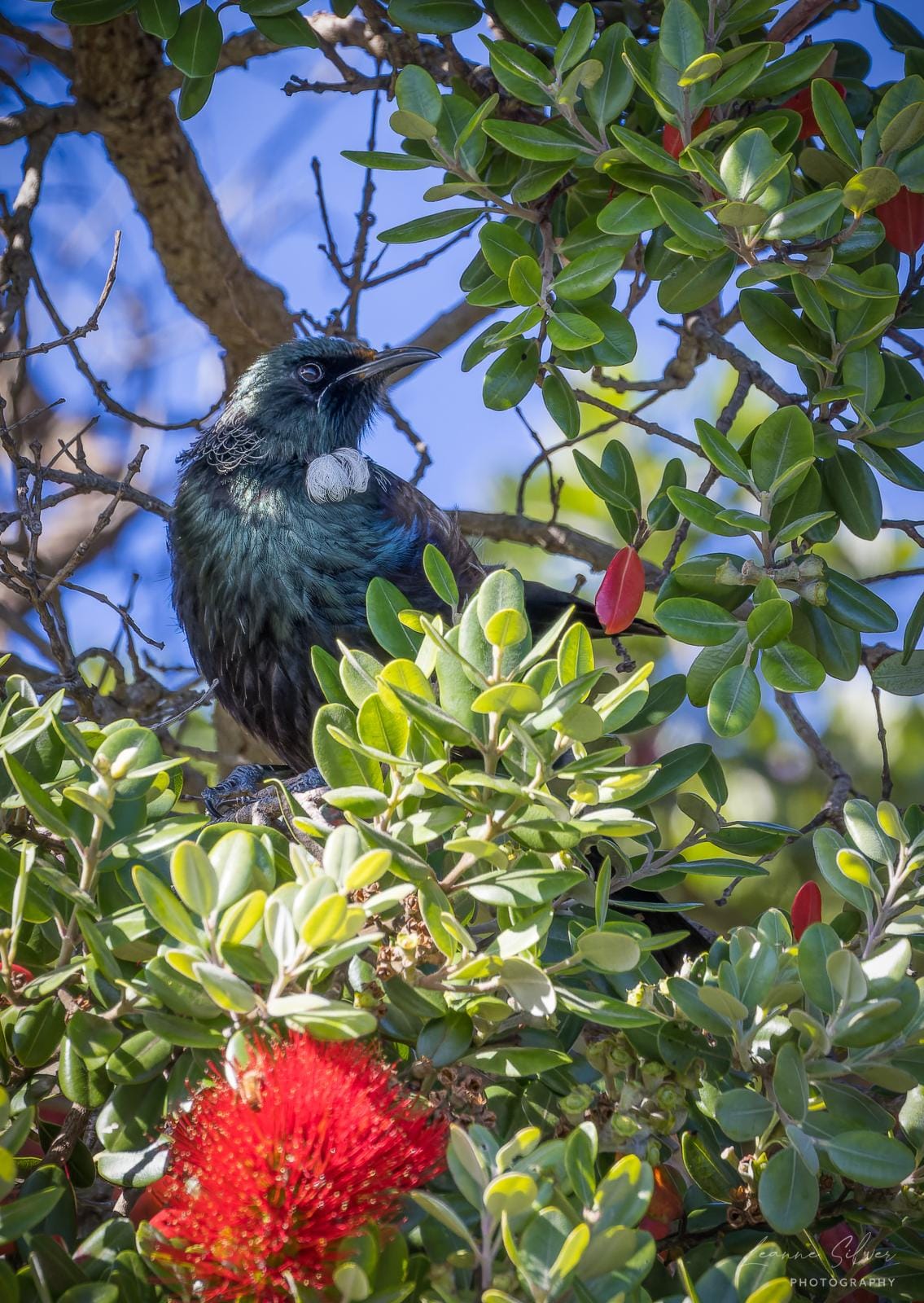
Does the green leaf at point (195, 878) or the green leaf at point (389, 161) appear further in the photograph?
the green leaf at point (389, 161)

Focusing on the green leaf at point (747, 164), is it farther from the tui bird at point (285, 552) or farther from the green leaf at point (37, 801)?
the green leaf at point (37, 801)

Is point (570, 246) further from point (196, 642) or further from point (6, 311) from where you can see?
point (6, 311)

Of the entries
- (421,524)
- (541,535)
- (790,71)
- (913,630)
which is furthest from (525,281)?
(541,535)

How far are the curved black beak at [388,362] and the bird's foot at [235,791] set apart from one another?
1.31m

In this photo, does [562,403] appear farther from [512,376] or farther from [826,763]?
[826,763]

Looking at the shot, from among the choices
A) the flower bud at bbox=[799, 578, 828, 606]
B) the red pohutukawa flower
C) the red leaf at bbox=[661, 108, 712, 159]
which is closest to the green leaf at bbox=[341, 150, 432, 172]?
the red leaf at bbox=[661, 108, 712, 159]

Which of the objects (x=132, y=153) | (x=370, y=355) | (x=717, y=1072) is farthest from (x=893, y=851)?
(x=132, y=153)

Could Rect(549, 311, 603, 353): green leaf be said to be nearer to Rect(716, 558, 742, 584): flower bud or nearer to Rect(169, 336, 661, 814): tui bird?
Rect(716, 558, 742, 584): flower bud

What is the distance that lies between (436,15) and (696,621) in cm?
165

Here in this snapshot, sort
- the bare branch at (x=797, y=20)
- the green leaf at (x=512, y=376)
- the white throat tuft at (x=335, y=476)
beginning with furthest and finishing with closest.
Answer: the white throat tuft at (x=335, y=476)
the bare branch at (x=797, y=20)
the green leaf at (x=512, y=376)

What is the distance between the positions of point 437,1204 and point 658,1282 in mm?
500

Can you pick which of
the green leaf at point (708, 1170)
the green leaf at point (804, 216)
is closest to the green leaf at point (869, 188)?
the green leaf at point (804, 216)

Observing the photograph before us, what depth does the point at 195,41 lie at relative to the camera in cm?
275

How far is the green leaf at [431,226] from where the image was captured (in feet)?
7.72
